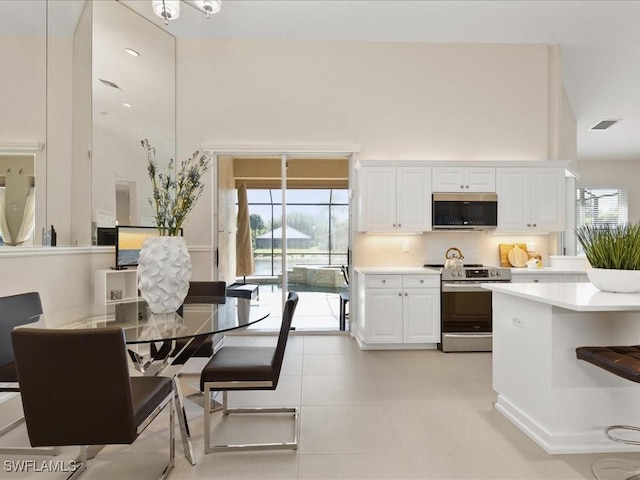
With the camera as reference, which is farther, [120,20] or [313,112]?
[313,112]

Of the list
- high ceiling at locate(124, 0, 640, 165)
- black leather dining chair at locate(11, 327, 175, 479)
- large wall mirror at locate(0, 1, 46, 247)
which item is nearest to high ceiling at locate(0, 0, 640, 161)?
high ceiling at locate(124, 0, 640, 165)

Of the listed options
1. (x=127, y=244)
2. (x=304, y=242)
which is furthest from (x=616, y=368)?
(x=127, y=244)

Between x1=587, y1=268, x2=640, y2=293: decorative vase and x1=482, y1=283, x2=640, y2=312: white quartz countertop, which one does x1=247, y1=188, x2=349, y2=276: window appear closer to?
x1=482, y1=283, x2=640, y2=312: white quartz countertop

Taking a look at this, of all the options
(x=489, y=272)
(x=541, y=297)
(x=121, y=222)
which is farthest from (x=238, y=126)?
(x=541, y=297)

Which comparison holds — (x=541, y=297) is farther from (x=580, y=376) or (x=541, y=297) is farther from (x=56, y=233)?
(x=56, y=233)

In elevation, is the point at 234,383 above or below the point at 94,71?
Answer: below

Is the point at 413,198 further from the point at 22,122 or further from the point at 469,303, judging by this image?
the point at 22,122

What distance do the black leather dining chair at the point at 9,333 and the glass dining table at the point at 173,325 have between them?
252 millimetres

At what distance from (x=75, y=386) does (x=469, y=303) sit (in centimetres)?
382

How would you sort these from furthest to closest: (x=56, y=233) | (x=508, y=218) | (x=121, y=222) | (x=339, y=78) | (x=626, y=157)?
1. (x=626, y=157)
2. (x=339, y=78)
3. (x=508, y=218)
4. (x=121, y=222)
5. (x=56, y=233)

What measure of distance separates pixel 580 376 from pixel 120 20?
17.6 feet

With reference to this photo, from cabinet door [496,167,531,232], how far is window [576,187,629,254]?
203 inches

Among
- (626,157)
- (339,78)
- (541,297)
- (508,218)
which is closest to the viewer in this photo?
(541,297)

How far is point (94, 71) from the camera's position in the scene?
3.98m
